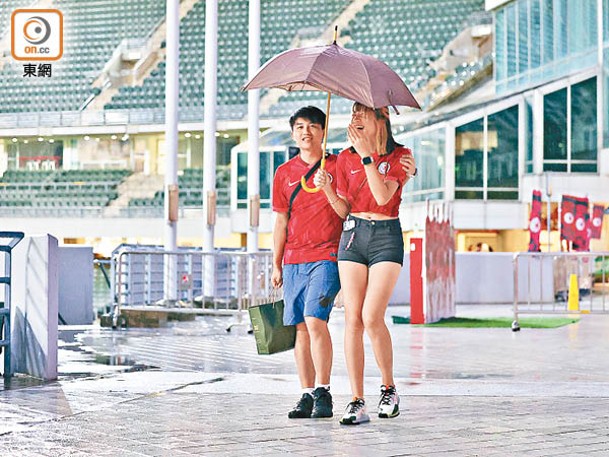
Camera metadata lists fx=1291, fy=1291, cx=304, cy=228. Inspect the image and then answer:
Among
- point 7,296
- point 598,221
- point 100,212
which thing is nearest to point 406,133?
point 598,221

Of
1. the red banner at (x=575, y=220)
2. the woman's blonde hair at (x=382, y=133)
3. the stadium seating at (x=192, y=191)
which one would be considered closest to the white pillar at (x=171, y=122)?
the red banner at (x=575, y=220)

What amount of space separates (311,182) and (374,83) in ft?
2.26

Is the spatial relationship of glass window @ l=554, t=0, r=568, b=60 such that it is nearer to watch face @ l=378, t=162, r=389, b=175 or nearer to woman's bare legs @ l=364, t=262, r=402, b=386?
watch face @ l=378, t=162, r=389, b=175

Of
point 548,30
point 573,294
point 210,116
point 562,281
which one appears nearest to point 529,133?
point 548,30

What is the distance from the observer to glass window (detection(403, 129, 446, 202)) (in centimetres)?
3866

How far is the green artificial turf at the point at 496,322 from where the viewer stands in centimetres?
1897

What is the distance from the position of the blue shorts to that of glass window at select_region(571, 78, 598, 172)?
32.5 meters

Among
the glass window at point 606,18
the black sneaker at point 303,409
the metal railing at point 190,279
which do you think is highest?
the glass window at point 606,18

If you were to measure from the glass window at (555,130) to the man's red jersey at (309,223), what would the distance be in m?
32.0

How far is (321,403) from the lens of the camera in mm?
7465

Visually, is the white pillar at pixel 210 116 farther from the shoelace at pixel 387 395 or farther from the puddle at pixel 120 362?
the shoelace at pixel 387 395

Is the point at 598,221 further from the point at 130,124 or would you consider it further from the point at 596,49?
the point at 130,124

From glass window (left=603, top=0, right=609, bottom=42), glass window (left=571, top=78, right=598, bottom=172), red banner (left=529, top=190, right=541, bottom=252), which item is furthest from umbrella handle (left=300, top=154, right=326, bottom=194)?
glass window (left=603, top=0, right=609, bottom=42)

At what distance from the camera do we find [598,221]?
30.8 m
